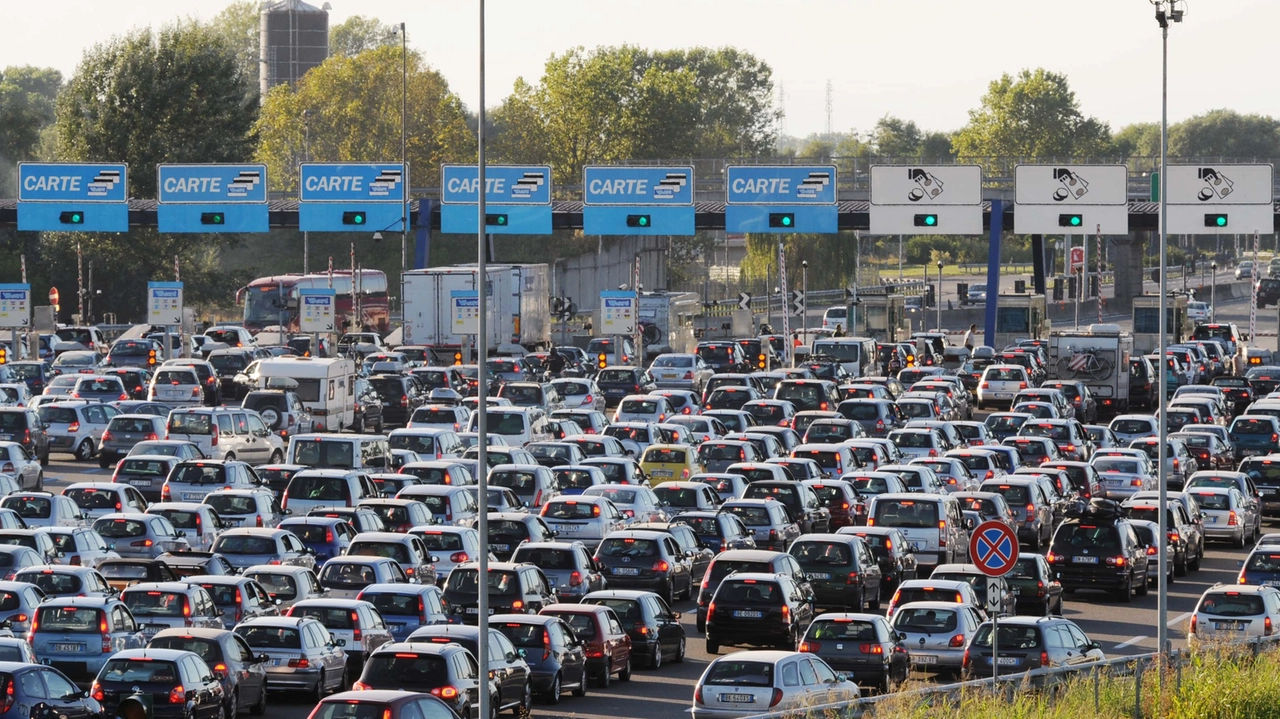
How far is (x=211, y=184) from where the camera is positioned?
69.5m

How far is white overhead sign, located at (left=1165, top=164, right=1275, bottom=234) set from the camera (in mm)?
63812

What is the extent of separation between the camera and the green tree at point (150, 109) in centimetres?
9538

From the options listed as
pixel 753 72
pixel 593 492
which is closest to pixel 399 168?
pixel 593 492

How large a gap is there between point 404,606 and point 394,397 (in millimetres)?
33846

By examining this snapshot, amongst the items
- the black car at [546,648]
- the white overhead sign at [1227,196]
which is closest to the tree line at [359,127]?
the white overhead sign at [1227,196]

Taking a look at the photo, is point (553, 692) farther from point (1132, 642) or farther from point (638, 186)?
point (638, 186)

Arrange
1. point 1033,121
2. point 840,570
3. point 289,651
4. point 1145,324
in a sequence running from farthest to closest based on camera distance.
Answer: point 1033,121, point 1145,324, point 840,570, point 289,651

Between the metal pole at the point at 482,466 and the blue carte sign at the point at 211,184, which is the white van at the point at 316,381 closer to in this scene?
the blue carte sign at the point at 211,184

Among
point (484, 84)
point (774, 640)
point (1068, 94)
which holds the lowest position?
point (774, 640)

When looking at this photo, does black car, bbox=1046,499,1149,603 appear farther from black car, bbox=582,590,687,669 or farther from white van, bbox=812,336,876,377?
white van, bbox=812,336,876,377

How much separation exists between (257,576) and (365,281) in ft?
231

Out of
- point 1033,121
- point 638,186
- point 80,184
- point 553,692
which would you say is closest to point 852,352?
point 638,186

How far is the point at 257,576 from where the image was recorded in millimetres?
27719

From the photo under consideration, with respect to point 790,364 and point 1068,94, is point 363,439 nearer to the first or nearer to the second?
point 790,364
